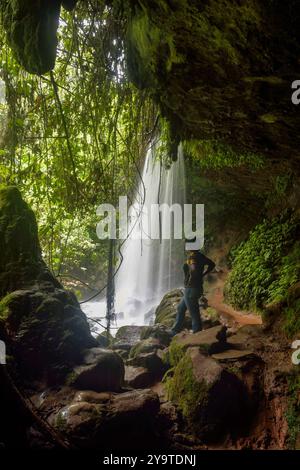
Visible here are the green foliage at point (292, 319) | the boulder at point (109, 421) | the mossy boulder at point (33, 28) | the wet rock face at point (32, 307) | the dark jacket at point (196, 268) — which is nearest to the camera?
the mossy boulder at point (33, 28)

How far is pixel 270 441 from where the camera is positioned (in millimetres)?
3682

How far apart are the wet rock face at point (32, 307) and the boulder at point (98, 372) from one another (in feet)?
0.45

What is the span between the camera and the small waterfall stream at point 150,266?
14734 millimetres

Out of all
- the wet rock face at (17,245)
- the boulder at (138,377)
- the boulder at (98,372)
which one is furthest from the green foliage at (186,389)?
the wet rock face at (17,245)

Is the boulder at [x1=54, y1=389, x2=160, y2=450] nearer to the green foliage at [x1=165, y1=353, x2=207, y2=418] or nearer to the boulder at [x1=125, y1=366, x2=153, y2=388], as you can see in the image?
the green foliage at [x1=165, y1=353, x2=207, y2=418]

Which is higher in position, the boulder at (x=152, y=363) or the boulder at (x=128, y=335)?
the boulder at (x=152, y=363)

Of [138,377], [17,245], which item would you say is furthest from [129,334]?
[17,245]

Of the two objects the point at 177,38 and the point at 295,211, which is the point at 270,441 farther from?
the point at 295,211

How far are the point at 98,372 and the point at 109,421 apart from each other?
649mm

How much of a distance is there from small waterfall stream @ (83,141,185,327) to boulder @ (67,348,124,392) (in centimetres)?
972

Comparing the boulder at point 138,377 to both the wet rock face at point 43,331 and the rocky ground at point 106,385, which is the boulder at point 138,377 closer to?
the rocky ground at point 106,385

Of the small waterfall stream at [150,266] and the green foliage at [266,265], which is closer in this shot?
the green foliage at [266,265]

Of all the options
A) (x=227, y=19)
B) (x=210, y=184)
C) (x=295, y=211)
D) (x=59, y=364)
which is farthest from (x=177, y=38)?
(x=210, y=184)

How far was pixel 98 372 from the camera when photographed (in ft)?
12.6
